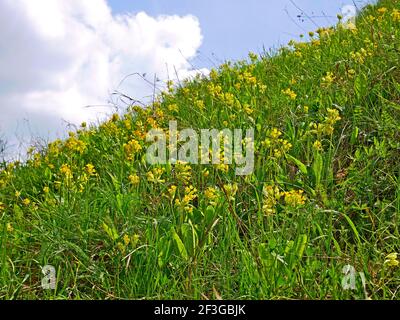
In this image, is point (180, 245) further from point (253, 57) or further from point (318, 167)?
point (253, 57)

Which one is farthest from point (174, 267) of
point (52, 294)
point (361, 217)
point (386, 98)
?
point (386, 98)

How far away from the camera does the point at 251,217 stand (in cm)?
335

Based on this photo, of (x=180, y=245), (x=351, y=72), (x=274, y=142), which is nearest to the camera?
(x=180, y=245)

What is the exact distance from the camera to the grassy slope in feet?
8.93

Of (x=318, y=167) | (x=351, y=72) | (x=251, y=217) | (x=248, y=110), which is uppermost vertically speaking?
(x=351, y=72)

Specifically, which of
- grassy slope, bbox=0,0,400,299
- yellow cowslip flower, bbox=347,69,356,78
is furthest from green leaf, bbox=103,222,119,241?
yellow cowslip flower, bbox=347,69,356,78

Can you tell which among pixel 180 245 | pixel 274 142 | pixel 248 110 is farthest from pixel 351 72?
pixel 180 245

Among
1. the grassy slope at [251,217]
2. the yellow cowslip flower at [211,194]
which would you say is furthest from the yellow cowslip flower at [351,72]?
the yellow cowslip flower at [211,194]

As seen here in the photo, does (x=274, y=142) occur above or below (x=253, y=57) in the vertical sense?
below

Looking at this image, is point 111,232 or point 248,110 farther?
point 248,110

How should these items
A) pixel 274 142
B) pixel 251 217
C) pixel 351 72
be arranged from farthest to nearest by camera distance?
pixel 351 72, pixel 274 142, pixel 251 217

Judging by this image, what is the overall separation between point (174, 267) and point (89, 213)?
742 mm

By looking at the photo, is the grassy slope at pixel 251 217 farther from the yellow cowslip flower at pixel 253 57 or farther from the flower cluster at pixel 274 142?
the yellow cowslip flower at pixel 253 57

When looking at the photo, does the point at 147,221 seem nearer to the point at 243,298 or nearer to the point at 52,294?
the point at 52,294
